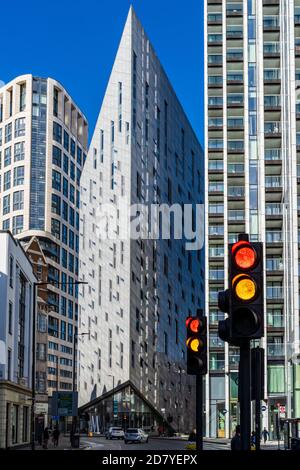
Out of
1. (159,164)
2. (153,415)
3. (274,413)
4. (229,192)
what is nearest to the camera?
(274,413)

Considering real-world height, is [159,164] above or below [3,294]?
above

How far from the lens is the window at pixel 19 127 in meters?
190

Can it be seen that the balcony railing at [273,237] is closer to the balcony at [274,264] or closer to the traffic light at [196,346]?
the balcony at [274,264]

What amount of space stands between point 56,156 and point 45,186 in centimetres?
1004

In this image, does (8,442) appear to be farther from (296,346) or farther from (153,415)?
(153,415)

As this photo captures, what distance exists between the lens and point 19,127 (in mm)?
190375

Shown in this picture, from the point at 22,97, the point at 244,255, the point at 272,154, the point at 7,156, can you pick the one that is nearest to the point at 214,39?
the point at 272,154

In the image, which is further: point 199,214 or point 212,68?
point 199,214

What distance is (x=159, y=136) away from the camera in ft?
461

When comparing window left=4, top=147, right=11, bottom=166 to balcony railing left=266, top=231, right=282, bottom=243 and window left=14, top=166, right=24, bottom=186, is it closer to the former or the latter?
window left=14, top=166, right=24, bottom=186

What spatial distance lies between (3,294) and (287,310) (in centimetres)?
4292

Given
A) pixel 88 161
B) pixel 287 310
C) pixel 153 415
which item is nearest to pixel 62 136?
pixel 88 161

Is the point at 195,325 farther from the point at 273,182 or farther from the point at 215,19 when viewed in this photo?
the point at 215,19

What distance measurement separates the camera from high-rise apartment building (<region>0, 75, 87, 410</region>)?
17888cm
